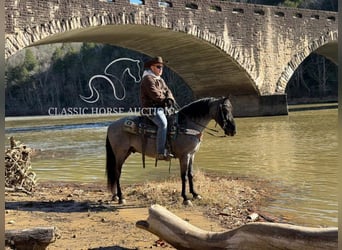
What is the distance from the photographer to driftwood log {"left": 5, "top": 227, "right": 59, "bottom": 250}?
9.96 feet

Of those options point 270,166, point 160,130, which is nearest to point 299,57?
point 270,166

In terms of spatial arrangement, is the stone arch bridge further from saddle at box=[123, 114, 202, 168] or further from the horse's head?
the horse's head

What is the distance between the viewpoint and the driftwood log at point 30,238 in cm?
304

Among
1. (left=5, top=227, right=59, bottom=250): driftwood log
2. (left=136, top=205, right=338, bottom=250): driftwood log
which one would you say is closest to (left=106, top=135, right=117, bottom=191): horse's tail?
(left=136, top=205, right=338, bottom=250): driftwood log

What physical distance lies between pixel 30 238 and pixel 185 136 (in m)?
2.49

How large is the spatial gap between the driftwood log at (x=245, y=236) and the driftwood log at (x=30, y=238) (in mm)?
747

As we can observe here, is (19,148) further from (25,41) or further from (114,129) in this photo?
(25,41)

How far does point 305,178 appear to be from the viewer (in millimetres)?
6199

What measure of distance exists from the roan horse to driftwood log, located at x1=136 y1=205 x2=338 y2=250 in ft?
5.64

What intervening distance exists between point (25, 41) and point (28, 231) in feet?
38.2

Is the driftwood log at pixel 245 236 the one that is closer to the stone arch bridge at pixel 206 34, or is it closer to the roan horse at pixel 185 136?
the roan horse at pixel 185 136

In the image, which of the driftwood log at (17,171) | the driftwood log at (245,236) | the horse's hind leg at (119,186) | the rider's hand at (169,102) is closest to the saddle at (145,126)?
the rider's hand at (169,102)

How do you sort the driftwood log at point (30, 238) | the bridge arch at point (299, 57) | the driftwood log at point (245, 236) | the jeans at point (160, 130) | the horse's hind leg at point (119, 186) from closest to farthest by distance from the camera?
the driftwood log at point (245, 236) < the driftwood log at point (30, 238) < the jeans at point (160, 130) < the horse's hind leg at point (119, 186) < the bridge arch at point (299, 57)

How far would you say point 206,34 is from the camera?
62.2ft
